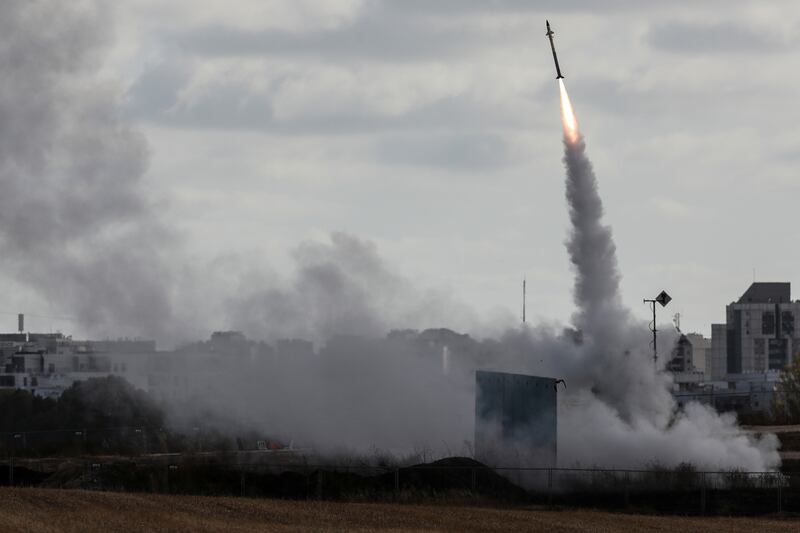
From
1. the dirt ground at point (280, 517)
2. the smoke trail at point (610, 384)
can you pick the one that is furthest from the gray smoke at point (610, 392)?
the dirt ground at point (280, 517)

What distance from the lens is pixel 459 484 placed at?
215ft

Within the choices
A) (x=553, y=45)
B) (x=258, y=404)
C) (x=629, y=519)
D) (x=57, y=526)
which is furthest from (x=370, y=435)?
(x=57, y=526)

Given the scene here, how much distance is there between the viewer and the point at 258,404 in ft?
306

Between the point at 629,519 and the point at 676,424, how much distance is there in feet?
68.4

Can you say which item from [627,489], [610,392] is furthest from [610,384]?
[627,489]

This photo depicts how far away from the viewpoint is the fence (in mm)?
63438

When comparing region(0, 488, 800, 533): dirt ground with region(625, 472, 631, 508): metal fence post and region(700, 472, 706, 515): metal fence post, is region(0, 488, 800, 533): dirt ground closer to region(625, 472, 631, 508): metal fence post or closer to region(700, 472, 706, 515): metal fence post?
region(700, 472, 706, 515): metal fence post

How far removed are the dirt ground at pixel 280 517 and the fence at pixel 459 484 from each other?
2.84 metres

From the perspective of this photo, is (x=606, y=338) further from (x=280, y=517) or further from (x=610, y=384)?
(x=280, y=517)

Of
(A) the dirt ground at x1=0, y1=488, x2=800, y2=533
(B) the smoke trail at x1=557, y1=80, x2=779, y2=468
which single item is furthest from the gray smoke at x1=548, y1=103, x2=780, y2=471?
(A) the dirt ground at x1=0, y1=488, x2=800, y2=533

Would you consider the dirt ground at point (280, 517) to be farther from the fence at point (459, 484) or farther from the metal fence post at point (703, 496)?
the fence at point (459, 484)

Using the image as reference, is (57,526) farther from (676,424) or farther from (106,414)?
(106,414)

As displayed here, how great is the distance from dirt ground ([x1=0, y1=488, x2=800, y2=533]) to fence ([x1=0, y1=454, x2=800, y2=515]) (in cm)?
284

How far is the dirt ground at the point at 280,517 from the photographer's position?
52.1m
